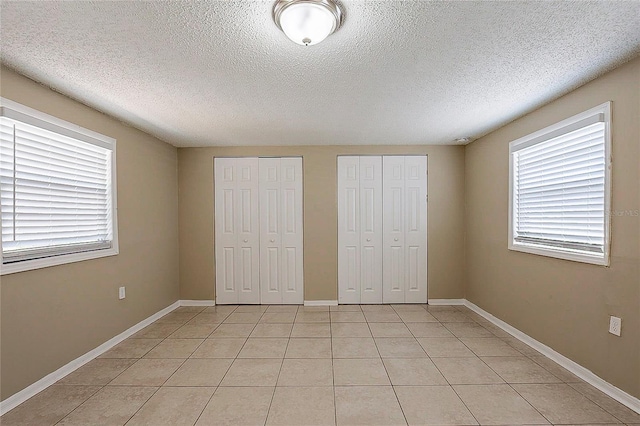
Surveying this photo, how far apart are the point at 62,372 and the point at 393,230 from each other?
3.93m

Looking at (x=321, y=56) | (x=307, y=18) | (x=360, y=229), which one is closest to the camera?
(x=307, y=18)

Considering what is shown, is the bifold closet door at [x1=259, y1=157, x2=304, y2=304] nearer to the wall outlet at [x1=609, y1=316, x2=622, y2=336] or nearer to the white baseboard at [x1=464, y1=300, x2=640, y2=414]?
the white baseboard at [x1=464, y1=300, x2=640, y2=414]

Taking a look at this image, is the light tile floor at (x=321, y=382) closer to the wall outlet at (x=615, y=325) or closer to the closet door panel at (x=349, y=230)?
the wall outlet at (x=615, y=325)

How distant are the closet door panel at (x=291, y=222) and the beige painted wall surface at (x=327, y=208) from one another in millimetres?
94

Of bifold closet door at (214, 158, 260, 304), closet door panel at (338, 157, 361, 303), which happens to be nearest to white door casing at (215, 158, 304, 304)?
bifold closet door at (214, 158, 260, 304)

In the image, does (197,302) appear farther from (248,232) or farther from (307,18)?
(307,18)

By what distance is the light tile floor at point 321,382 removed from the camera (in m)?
2.05

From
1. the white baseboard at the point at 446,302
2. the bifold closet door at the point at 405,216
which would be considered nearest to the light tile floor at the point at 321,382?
the white baseboard at the point at 446,302

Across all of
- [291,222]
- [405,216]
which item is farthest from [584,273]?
[291,222]

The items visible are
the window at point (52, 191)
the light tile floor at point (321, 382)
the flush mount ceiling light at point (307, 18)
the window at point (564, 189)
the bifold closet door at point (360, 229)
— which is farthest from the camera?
the bifold closet door at point (360, 229)

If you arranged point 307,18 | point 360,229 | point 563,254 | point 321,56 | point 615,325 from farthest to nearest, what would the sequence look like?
point 360,229 < point 563,254 < point 615,325 < point 321,56 < point 307,18

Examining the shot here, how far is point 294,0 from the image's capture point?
1487mm

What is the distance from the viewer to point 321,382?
97.0 inches

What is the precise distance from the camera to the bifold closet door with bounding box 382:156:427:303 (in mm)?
4617
